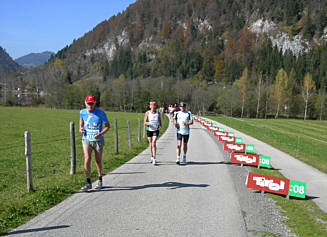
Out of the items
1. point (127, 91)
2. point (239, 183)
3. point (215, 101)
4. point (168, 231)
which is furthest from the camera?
point (127, 91)

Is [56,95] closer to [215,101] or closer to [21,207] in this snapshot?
[215,101]

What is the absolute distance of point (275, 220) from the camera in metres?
5.48

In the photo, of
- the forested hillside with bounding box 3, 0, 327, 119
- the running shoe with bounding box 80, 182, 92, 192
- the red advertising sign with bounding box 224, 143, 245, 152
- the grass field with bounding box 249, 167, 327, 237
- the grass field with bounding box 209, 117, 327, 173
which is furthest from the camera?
the forested hillside with bounding box 3, 0, 327, 119

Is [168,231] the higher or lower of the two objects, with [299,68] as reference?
lower

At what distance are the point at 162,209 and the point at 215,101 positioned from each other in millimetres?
89746

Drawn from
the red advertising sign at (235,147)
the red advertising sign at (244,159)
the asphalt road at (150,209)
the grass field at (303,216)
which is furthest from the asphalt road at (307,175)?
the asphalt road at (150,209)

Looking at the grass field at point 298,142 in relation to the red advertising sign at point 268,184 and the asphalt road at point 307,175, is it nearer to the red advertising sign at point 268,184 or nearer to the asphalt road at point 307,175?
the asphalt road at point 307,175

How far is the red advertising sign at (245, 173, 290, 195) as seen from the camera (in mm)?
7223

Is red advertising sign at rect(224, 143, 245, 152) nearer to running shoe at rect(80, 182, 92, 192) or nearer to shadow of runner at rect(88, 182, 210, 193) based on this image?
shadow of runner at rect(88, 182, 210, 193)

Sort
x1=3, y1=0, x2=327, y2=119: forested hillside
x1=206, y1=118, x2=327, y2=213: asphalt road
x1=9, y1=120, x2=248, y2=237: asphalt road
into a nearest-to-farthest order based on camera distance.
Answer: x1=9, y1=120, x2=248, y2=237: asphalt road
x1=206, y1=118, x2=327, y2=213: asphalt road
x1=3, y1=0, x2=327, y2=119: forested hillside

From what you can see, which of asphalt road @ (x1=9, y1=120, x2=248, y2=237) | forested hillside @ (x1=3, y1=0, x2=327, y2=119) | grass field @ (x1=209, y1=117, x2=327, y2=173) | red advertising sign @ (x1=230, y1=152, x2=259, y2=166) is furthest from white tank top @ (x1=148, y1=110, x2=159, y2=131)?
forested hillside @ (x1=3, y1=0, x2=327, y2=119)

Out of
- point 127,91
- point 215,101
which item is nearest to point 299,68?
point 215,101

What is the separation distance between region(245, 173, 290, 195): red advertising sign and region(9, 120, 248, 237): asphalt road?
55 centimetres

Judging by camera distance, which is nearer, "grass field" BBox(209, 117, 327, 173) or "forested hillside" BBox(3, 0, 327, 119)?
"grass field" BBox(209, 117, 327, 173)
